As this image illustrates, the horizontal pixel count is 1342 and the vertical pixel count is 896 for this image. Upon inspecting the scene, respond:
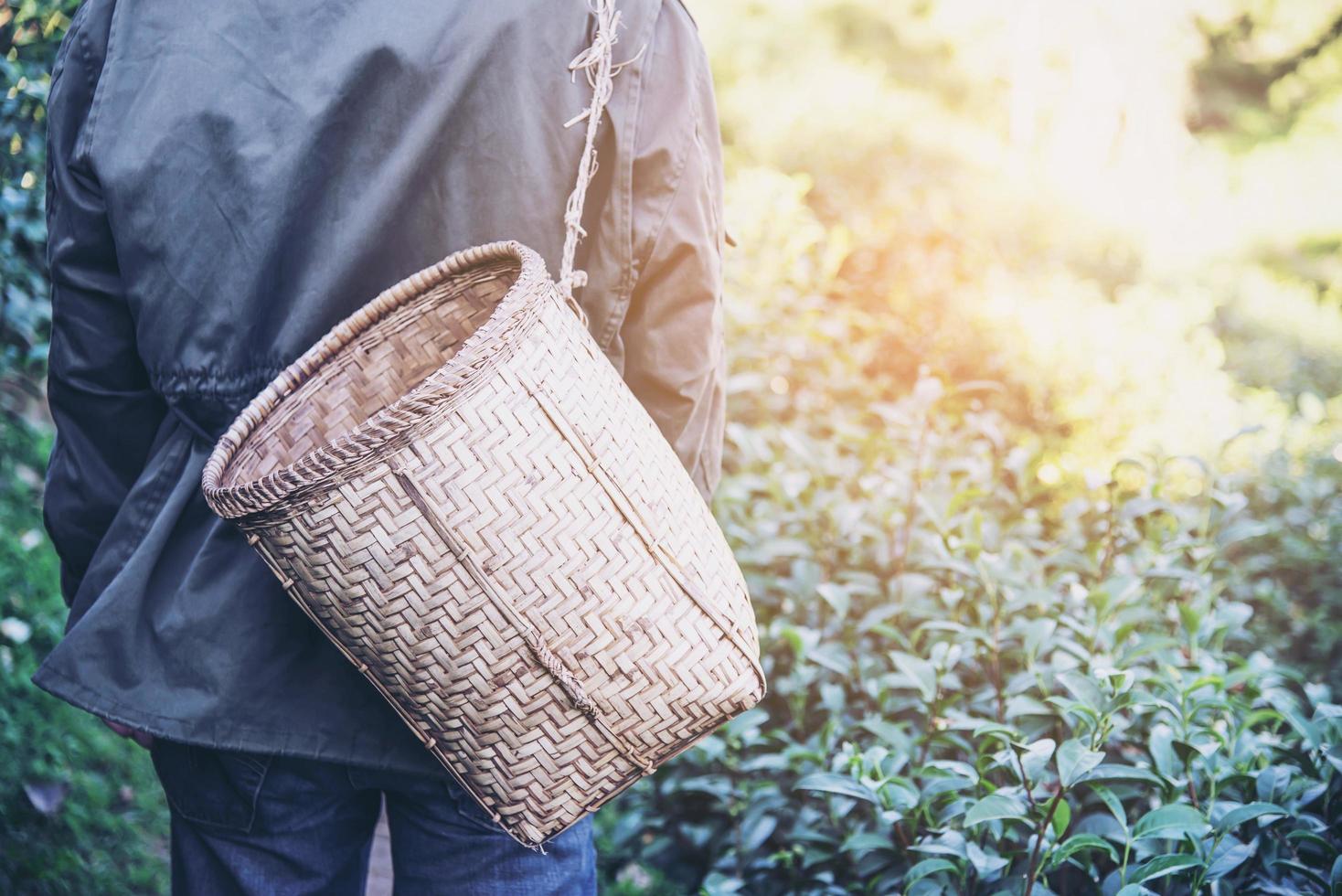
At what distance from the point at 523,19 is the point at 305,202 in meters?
0.36

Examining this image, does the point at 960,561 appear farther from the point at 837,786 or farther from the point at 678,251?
the point at 678,251

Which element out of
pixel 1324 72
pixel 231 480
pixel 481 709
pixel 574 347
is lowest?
pixel 1324 72

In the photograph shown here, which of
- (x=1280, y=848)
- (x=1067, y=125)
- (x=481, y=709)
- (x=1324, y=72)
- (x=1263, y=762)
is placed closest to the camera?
(x=481, y=709)

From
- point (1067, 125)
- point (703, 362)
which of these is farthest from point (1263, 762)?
point (1067, 125)

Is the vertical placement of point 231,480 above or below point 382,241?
below

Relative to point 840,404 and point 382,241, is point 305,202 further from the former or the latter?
point 840,404

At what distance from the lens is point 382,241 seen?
52.9 inches

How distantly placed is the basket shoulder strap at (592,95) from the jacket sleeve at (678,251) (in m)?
0.07

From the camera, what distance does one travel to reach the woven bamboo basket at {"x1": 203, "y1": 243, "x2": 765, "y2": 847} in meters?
1.01

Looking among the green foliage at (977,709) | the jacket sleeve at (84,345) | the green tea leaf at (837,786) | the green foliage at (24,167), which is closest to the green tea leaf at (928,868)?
the green foliage at (977,709)

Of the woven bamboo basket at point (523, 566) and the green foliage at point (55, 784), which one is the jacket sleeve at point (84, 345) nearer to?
the woven bamboo basket at point (523, 566)

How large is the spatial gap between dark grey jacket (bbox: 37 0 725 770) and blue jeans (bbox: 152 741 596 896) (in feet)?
0.32

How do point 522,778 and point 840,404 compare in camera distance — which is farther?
point 840,404

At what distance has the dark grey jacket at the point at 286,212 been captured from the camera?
4.21 feet
